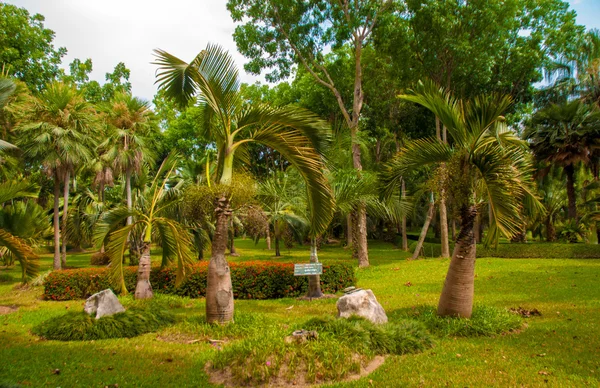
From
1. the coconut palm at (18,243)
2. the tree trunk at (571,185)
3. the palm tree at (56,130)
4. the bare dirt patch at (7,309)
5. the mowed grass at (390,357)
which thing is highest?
the palm tree at (56,130)

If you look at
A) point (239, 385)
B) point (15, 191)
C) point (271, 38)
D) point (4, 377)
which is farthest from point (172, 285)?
point (271, 38)

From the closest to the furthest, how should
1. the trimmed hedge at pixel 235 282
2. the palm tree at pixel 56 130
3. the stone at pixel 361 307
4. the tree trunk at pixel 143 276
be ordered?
the stone at pixel 361 307, the tree trunk at pixel 143 276, the trimmed hedge at pixel 235 282, the palm tree at pixel 56 130

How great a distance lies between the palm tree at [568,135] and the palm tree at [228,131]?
18.4 meters

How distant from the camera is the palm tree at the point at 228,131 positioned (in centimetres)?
668

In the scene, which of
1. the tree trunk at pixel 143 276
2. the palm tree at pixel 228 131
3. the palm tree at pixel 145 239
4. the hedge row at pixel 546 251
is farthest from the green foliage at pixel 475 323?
the hedge row at pixel 546 251

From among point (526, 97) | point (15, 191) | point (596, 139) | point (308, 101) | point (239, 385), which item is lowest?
point (239, 385)

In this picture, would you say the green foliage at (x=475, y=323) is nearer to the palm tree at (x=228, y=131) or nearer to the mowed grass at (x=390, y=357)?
the mowed grass at (x=390, y=357)

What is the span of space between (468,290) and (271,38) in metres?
15.1

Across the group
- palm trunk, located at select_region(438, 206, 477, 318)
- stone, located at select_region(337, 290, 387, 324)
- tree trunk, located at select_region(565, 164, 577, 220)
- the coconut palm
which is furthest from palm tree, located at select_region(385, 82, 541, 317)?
tree trunk, located at select_region(565, 164, 577, 220)

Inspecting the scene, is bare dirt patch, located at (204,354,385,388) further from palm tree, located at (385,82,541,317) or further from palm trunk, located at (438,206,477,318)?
palm tree, located at (385,82,541,317)

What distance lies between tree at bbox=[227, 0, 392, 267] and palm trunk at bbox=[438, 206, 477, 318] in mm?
8580

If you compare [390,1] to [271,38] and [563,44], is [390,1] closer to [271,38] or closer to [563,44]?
[271,38]

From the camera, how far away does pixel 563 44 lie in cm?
1856

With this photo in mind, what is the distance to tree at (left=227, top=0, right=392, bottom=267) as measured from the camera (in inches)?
654
